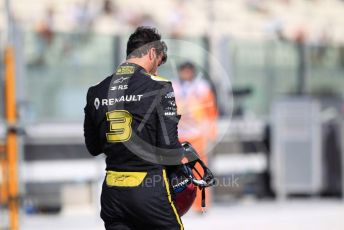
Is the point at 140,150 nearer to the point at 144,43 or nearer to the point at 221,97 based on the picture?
the point at 144,43

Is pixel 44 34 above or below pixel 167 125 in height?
above

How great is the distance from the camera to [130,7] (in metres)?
11.7

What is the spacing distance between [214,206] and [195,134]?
6.86ft

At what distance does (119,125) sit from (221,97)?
24.5 feet

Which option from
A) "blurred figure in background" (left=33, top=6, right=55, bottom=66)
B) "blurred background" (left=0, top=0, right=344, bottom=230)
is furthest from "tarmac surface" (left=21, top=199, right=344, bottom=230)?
"blurred figure in background" (left=33, top=6, right=55, bottom=66)

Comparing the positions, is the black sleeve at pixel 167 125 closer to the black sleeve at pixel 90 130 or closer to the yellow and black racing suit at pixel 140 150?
the yellow and black racing suit at pixel 140 150

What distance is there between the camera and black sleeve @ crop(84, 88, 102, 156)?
4.98 metres

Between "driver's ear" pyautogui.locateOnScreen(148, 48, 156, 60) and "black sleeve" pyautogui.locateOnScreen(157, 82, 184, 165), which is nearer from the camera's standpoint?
"black sleeve" pyautogui.locateOnScreen(157, 82, 184, 165)

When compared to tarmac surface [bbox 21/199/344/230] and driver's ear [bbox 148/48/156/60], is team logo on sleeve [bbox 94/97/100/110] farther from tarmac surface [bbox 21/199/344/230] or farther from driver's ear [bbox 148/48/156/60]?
tarmac surface [bbox 21/199/344/230]

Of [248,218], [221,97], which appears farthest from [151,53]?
[221,97]

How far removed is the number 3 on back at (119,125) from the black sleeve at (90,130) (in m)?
0.16

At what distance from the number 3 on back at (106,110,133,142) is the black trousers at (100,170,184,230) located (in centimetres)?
26

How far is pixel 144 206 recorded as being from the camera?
4754 millimetres

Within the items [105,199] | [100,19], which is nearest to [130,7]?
[100,19]
